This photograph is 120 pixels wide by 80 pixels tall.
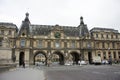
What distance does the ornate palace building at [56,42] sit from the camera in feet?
208

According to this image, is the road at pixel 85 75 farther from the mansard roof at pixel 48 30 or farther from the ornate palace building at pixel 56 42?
the mansard roof at pixel 48 30

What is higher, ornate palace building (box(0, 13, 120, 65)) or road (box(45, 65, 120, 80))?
ornate palace building (box(0, 13, 120, 65))

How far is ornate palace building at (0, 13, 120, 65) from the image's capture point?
63438mm

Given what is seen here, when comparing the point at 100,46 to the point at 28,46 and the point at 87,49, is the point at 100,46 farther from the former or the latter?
the point at 28,46

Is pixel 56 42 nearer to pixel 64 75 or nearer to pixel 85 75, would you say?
pixel 64 75

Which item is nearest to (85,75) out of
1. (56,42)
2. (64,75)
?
(64,75)

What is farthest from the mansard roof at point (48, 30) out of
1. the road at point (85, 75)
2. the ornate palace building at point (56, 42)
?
the road at point (85, 75)

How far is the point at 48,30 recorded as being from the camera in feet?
226

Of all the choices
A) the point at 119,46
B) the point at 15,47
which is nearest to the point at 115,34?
the point at 119,46

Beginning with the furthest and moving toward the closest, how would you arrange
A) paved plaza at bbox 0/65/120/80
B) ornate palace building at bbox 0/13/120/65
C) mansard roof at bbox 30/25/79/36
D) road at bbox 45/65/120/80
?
mansard roof at bbox 30/25/79/36
ornate palace building at bbox 0/13/120/65
road at bbox 45/65/120/80
paved plaza at bbox 0/65/120/80

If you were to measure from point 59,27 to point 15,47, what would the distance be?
19.1 m

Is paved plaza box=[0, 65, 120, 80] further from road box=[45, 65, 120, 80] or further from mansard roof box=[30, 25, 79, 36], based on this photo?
mansard roof box=[30, 25, 79, 36]

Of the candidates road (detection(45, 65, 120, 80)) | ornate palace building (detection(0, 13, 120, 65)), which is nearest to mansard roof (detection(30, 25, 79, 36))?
ornate palace building (detection(0, 13, 120, 65))

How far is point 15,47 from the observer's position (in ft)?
205
